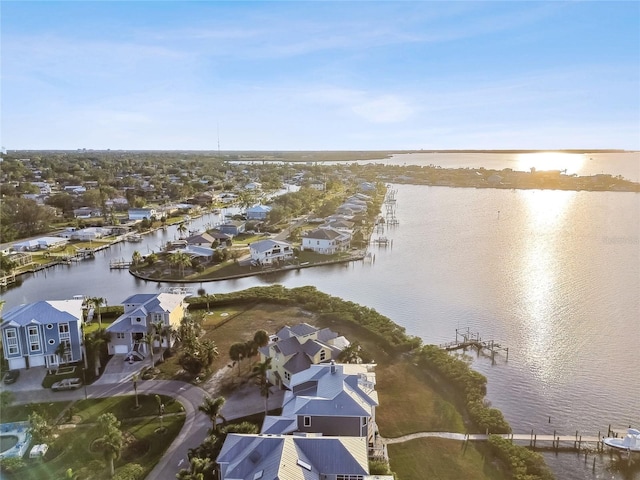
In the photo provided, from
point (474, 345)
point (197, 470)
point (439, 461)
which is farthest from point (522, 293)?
point (197, 470)

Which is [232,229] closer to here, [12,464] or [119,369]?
[119,369]

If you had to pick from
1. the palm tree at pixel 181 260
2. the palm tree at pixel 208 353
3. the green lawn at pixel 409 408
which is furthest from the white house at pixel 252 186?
the green lawn at pixel 409 408

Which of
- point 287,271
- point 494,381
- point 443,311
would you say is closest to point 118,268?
point 287,271

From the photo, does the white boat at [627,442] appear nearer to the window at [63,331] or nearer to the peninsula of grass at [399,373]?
the peninsula of grass at [399,373]

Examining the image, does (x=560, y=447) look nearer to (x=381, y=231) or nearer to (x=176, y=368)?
(x=176, y=368)

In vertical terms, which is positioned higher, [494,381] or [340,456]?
[340,456]

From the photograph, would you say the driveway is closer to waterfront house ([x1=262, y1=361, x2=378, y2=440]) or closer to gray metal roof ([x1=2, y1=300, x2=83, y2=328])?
gray metal roof ([x1=2, y1=300, x2=83, y2=328])
